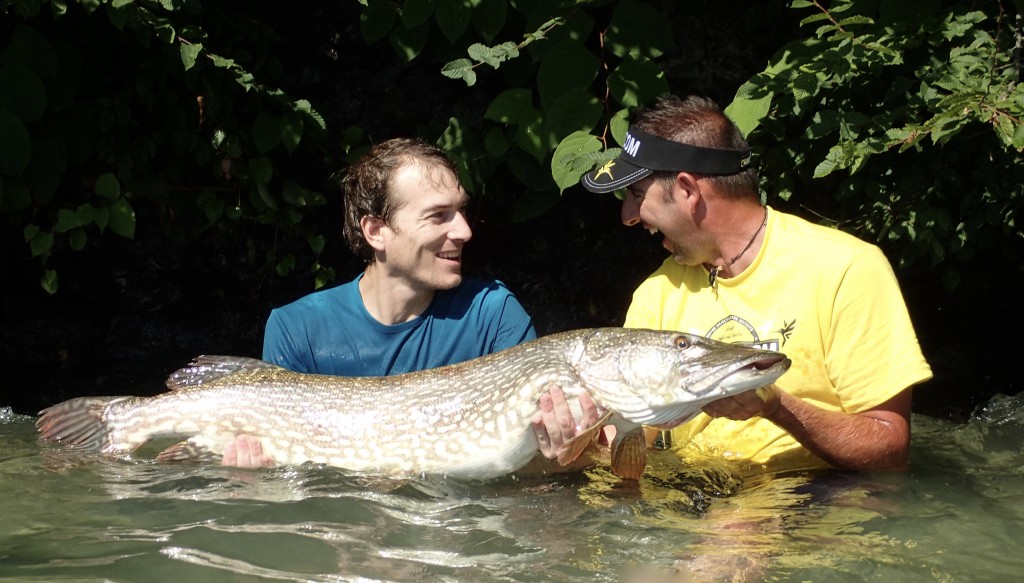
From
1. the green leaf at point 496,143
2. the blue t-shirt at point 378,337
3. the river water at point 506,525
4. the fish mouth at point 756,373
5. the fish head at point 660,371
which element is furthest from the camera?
the green leaf at point 496,143

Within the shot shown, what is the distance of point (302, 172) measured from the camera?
5.83 meters

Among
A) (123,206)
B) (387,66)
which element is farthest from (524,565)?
(387,66)

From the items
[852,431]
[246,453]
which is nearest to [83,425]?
[246,453]

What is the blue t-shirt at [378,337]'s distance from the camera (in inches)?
169

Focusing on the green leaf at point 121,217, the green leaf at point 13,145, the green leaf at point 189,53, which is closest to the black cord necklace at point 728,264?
the green leaf at point 189,53

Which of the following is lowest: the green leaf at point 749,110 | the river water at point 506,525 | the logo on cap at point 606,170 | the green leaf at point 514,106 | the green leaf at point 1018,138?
the river water at point 506,525

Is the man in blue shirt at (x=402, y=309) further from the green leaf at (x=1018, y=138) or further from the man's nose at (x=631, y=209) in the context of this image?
the green leaf at (x=1018, y=138)

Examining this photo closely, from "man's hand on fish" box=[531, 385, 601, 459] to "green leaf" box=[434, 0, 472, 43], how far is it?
2003mm

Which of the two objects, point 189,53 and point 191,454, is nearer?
point 191,454

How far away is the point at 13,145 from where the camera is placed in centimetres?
468

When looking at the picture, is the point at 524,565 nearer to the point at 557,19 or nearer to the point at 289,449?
the point at 289,449

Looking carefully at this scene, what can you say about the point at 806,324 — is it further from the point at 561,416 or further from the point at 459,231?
the point at 459,231

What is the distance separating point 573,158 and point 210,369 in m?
1.74

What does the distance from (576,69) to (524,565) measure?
8.46ft
